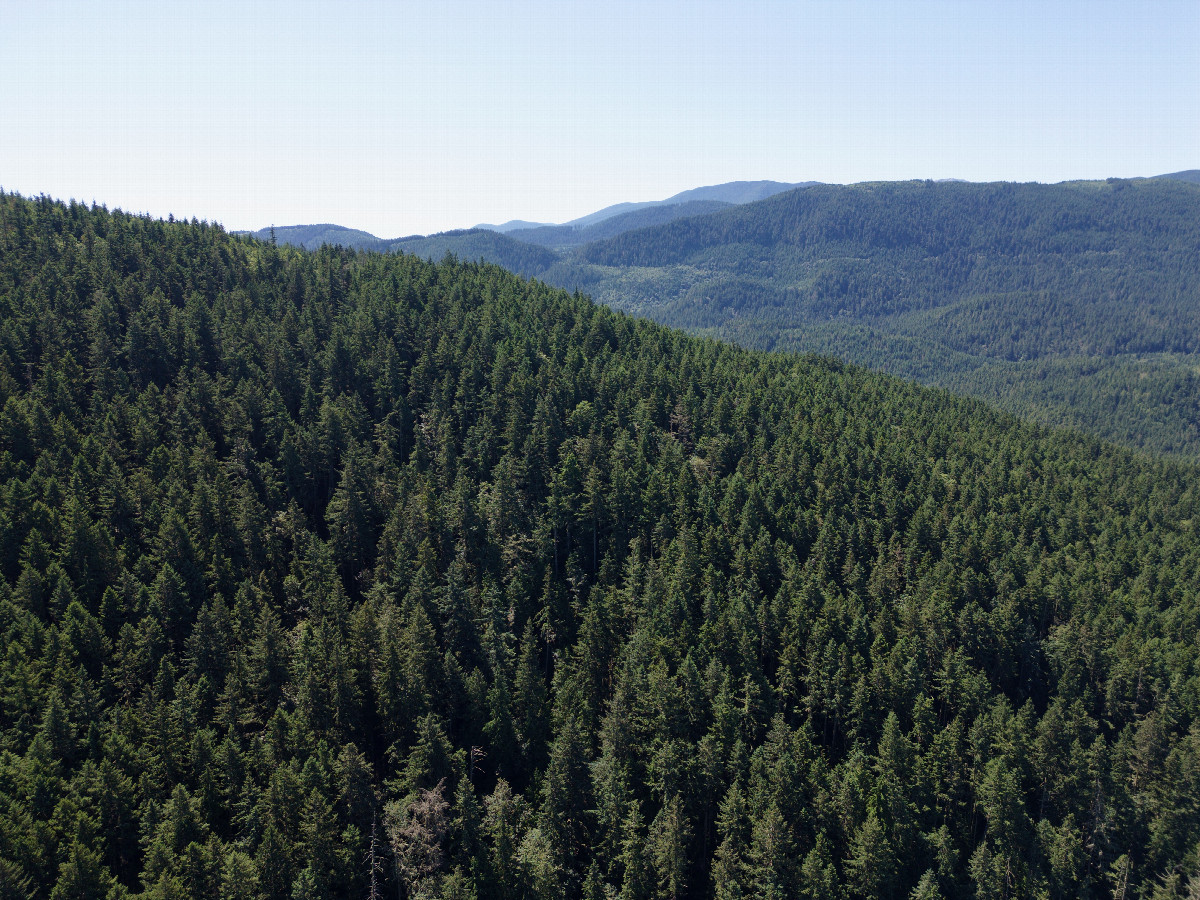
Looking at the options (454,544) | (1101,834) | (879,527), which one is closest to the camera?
(1101,834)

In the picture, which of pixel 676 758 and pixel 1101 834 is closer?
pixel 676 758

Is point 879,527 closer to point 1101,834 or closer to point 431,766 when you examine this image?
point 1101,834

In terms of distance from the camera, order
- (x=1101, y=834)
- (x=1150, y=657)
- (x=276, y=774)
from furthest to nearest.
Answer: (x=1150, y=657), (x=1101, y=834), (x=276, y=774)

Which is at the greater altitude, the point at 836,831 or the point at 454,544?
the point at 454,544

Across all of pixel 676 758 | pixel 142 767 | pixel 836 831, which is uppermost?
pixel 142 767

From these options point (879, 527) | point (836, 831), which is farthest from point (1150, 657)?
point (836, 831)

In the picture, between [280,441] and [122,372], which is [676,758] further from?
[122,372]
